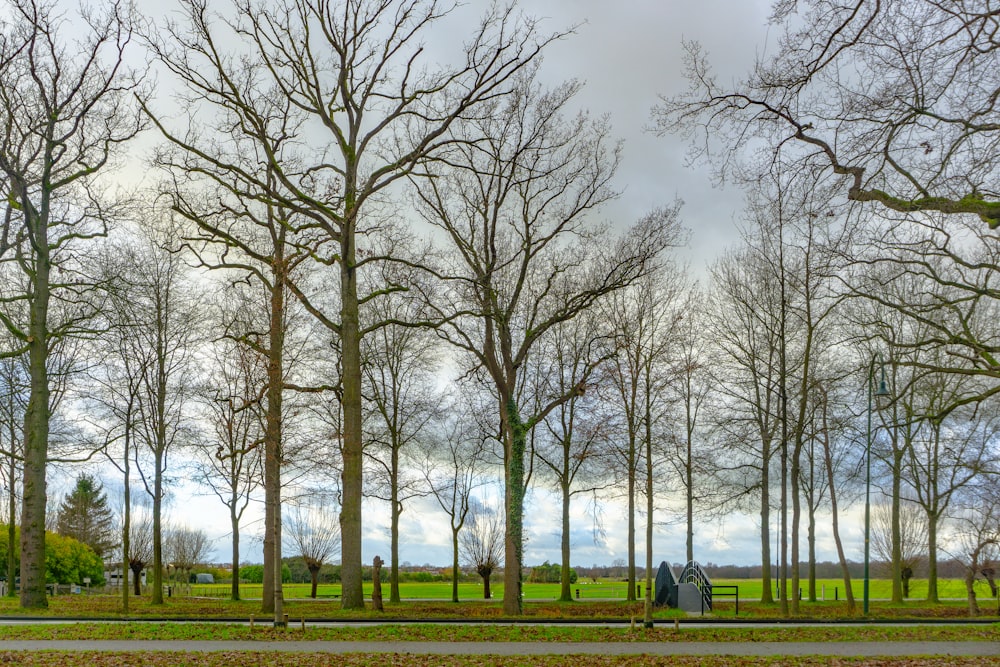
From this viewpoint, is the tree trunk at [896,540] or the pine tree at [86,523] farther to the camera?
the pine tree at [86,523]

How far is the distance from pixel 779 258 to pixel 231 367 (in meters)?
18.3

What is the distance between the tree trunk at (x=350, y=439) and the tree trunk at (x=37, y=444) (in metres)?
8.17

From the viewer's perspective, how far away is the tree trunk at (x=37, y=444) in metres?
23.3

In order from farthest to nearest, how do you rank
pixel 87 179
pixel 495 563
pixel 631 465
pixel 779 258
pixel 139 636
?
pixel 495 563 → pixel 631 465 → pixel 779 258 → pixel 87 179 → pixel 139 636

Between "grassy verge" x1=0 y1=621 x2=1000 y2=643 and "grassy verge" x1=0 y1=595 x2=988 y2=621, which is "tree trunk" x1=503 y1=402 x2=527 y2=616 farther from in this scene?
"grassy verge" x1=0 y1=621 x2=1000 y2=643

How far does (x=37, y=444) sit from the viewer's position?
23.7m

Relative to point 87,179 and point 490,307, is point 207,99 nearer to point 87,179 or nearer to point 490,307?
point 87,179

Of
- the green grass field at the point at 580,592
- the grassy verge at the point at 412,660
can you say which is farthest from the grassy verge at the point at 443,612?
the green grass field at the point at 580,592

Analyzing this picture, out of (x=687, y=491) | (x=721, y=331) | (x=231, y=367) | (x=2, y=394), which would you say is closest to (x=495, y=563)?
(x=687, y=491)

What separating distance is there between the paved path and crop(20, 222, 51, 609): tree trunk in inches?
311

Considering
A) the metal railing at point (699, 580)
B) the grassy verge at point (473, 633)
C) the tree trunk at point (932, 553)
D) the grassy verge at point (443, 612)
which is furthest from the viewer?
the tree trunk at point (932, 553)

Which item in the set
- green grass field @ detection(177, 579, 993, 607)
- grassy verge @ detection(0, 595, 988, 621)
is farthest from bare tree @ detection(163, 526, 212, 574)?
grassy verge @ detection(0, 595, 988, 621)

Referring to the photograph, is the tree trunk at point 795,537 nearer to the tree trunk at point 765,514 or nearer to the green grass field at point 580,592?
the tree trunk at point 765,514

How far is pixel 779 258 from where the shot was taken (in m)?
29.6
